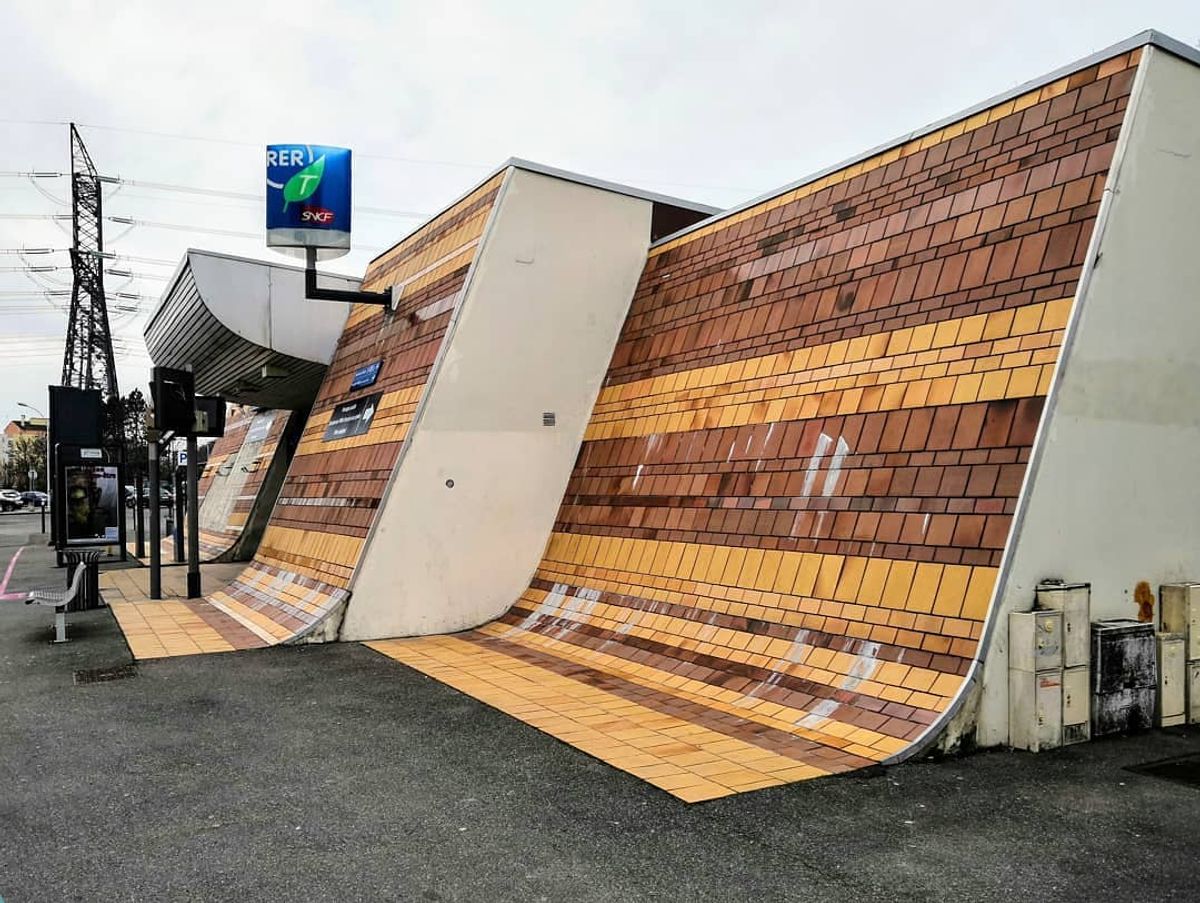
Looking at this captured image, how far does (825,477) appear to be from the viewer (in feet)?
24.7

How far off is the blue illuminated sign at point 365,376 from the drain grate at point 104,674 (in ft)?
16.7

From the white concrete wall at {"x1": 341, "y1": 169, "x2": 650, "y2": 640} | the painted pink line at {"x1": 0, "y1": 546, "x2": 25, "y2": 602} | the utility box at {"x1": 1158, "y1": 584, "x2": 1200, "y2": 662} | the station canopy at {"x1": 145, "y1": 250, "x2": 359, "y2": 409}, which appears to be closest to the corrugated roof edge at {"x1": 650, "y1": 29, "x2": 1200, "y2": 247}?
the white concrete wall at {"x1": 341, "y1": 169, "x2": 650, "y2": 640}

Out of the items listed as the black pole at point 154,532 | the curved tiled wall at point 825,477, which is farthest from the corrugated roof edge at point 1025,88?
the black pole at point 154,532

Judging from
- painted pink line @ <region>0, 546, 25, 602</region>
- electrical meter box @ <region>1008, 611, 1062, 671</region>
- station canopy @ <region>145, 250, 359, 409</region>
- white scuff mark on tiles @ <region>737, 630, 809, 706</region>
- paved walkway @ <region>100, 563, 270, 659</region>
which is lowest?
painted pink line @ <region>0, 546, 25, 602</region>

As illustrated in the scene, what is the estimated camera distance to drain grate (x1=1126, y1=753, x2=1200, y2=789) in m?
5.12

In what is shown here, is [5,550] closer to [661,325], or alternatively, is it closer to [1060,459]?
[661,325]

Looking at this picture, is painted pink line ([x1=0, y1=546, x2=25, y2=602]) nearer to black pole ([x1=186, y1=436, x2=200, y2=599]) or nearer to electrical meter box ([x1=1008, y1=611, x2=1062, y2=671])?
black pole ([x1=186, y1=436, x2=200, y2=599])

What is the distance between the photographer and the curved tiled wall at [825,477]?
6.00 metres

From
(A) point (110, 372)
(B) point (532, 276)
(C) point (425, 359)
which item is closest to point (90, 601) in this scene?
(C) point (425, 359)

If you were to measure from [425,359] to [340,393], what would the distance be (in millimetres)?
3279

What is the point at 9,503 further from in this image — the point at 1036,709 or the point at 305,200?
the point at 1036,709

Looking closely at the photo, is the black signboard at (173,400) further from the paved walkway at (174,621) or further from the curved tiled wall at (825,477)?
the curved tiled wall at (825,477)

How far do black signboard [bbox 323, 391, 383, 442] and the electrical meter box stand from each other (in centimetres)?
836

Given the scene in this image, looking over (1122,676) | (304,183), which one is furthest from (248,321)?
(1122,676)
